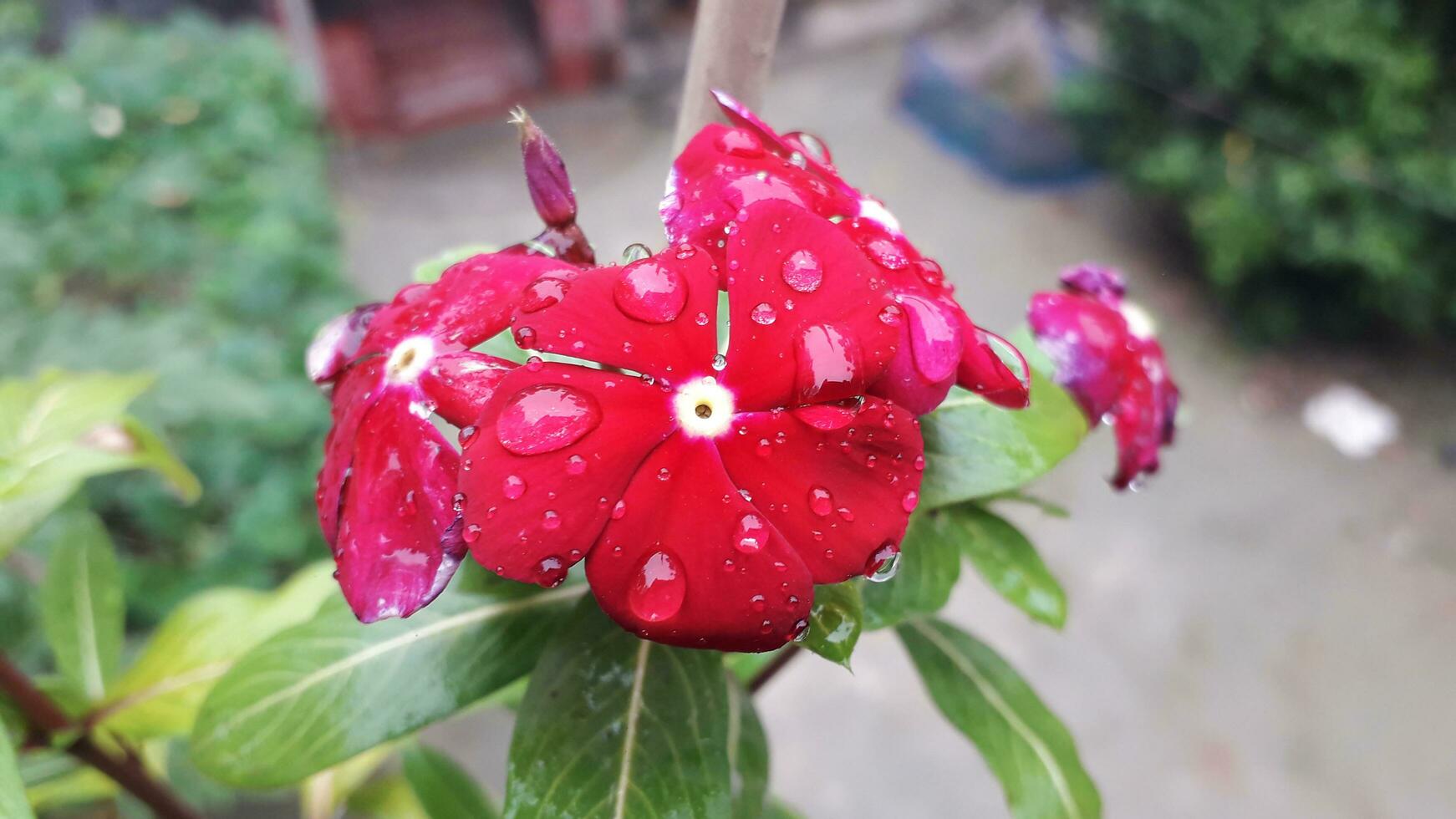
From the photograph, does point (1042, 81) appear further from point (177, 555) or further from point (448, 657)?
point (448, 657)

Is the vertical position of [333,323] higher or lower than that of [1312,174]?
higher

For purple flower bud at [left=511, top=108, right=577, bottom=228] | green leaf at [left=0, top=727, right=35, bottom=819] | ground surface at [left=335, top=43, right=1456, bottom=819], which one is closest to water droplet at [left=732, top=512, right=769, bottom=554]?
purple flower bud at [left=511, top=108, right=577, bottom=228]

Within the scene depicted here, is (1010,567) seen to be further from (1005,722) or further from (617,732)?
(617,732)

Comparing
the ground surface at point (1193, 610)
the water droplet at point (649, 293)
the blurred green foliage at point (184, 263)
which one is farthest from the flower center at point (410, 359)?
the ground surface at point (1193, 610)

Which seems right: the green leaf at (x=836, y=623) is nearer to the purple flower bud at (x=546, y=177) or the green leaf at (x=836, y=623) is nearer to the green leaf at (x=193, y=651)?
the purple flower bud at (x=546, y=177)

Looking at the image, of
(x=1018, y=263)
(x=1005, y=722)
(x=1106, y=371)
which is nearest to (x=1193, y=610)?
(x=1018, y=263)

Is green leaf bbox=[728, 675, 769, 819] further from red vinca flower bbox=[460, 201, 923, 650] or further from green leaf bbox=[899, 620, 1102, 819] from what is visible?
red vinca flower bbox=[460, 201, 923, 650]


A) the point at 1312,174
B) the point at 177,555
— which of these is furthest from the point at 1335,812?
the point at 177,555
